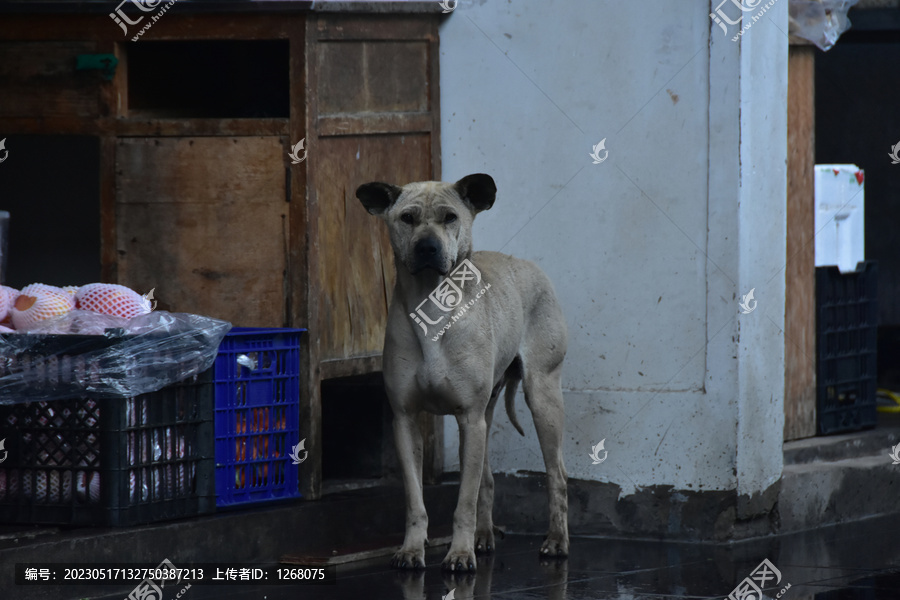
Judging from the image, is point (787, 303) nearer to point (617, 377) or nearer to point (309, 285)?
point (617, 377)

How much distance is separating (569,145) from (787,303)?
1.64 metres

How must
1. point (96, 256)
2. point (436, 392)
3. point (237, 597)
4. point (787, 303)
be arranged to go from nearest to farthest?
point (237, 597) < point (436, 392) < point (787, 303) < point (96, 256)

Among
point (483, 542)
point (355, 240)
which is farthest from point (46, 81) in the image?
point (483, 542)

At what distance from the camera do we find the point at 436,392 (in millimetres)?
6340

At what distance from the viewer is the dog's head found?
6.08 metres

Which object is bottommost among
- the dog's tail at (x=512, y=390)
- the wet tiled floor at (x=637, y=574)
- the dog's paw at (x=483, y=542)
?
the wet tiled floor at (x=637, y=574)

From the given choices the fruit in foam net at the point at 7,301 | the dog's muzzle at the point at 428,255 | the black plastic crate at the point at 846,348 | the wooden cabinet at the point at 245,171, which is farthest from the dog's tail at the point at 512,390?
the fruit in foam net at the point at 7,301

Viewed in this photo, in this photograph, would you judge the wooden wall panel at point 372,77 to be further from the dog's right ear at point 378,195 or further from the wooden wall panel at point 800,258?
the wooden wall panel at point 800,258

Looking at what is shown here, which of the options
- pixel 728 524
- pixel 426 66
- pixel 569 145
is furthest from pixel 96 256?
pixel 728 524

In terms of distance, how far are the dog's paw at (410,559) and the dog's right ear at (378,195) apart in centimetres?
155

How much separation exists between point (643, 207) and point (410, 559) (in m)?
2.29

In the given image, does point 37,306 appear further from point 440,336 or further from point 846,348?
point 846,348

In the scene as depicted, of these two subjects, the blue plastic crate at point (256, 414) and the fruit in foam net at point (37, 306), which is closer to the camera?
the fruit in foam net at point (37, 306)

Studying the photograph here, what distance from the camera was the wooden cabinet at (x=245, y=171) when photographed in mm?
6980
